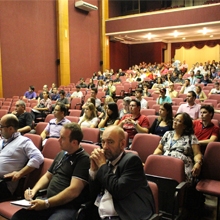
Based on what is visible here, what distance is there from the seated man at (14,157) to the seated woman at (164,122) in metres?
1.41

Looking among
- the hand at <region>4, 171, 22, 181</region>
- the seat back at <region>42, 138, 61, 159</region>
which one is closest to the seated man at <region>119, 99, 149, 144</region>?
the seat back at <region>42, 138, 61, 159</region>

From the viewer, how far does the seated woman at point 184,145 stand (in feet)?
7.27

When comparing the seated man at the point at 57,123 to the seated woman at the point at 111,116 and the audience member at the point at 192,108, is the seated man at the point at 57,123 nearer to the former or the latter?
the seated woman at the point at 111,116

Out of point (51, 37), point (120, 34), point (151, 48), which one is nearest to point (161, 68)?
point (120, 34)

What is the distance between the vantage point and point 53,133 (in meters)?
3.37

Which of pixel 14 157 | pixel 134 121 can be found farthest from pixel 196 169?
pixel 14 157

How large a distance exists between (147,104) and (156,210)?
3.45 m

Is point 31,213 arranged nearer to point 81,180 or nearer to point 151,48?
point 81,180

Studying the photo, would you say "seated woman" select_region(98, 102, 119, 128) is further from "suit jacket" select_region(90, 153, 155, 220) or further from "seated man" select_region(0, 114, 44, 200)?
"suit jacket" select_region(90, 153, 155, 220)

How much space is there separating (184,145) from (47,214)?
4.14ft

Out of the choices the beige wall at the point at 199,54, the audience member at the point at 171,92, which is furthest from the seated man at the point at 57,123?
the beige wall at the point at 199,54

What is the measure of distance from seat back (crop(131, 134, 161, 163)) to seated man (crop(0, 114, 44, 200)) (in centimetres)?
99

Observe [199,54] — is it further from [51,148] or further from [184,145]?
[51,148]

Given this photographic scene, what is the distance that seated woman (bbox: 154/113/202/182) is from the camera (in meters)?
2.21
